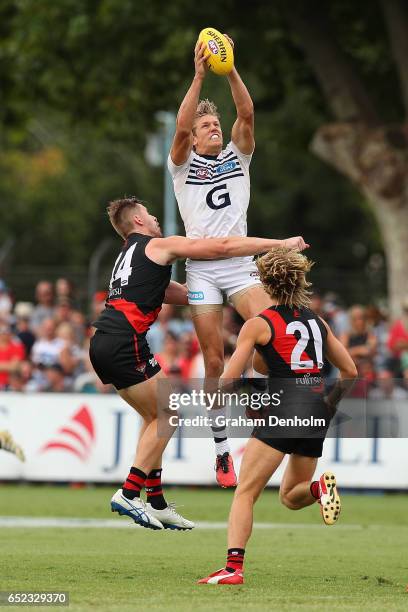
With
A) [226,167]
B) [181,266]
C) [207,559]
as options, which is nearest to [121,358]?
[226,167]

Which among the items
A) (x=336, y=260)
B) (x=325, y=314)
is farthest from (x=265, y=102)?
Answer: (x=336, y=260)

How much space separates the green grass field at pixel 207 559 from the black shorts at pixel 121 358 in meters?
1.52

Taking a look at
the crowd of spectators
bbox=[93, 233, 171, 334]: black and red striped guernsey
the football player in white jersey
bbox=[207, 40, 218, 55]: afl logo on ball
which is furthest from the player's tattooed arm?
the crowd of spectators

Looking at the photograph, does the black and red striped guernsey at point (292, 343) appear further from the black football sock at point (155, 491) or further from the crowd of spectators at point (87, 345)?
the crowd of spectators at point (87, 345)

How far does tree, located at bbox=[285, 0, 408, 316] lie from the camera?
22516mm

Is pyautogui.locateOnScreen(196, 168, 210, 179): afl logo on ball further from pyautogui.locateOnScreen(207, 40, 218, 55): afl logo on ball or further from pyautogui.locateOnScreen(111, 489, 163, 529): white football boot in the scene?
pyautogui.locateOnScreen(111, 489, 163, 529): white football boot

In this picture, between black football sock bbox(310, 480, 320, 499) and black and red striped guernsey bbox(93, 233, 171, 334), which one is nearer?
black football sock bbox(310, 480, 320, 499)

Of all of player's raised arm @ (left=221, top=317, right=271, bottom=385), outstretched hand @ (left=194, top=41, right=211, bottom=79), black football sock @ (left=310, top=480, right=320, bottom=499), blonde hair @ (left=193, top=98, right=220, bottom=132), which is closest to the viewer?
player's raised arm @ (left=221, top=317, right=271, bottom=385)

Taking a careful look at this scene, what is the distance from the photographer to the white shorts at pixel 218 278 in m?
10.9

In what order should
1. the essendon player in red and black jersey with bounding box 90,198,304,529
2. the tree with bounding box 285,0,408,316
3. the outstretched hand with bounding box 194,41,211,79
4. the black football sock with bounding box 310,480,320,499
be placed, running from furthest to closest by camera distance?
the tree with bounding box 285,0,408,316 → the essendon player in red and black jersey with bounding box 90,198,304,529 → the outstretched hand with bounding box 194,41,211,79 → the black football sock with bounding box 310,480,320,499

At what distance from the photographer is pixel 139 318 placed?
1065cm

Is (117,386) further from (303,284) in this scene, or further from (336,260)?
(336,260)

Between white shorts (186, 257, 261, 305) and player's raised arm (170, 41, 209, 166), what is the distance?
2.83ft

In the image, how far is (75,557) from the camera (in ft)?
38.5
